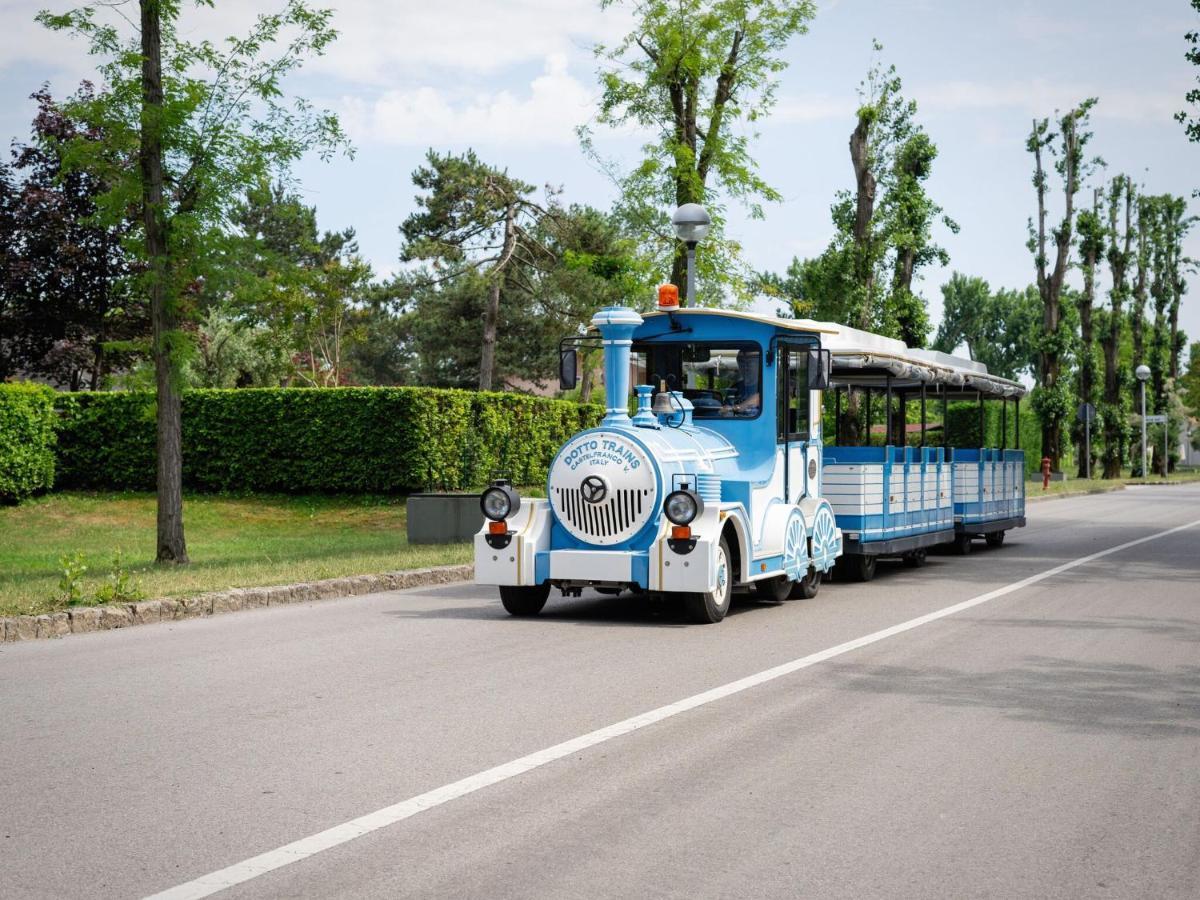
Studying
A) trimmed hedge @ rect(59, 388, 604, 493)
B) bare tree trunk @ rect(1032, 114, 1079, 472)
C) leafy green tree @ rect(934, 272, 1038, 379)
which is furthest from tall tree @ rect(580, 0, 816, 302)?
leafy green tree @ rect(934, 272, 1038, 379)

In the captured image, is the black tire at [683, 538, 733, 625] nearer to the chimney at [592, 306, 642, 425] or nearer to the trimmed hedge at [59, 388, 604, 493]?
the chimney at [592, 306, 642, 425]

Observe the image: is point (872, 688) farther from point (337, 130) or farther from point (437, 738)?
point (337, 130)

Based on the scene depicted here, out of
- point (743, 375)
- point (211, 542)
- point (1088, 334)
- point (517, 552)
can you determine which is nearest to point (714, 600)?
point (517, 552)

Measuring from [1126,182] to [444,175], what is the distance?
3193 cm

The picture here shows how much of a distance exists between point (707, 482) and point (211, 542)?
37.5ft

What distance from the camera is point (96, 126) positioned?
606 inches

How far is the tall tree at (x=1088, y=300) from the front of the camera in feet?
174

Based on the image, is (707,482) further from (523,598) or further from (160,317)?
(160,317)

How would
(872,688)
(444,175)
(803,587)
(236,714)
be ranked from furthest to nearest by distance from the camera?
(444,175)
(803,587)
(872,688)
(236,714)

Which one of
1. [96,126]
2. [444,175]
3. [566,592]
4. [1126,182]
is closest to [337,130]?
[96,126]

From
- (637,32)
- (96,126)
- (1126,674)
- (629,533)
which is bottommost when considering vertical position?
(1126,674)

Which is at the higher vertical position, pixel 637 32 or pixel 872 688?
pixel 637 32

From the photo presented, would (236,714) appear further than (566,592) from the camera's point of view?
No

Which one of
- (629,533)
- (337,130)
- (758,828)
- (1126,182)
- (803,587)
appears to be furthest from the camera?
(1126,182)
